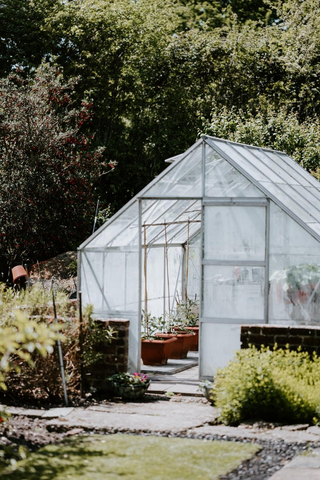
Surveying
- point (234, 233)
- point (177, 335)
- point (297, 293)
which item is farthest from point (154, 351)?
point (297, 293)

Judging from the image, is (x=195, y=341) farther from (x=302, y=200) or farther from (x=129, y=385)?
(x=129, y=385)

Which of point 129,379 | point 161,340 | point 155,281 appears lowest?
point 129,379

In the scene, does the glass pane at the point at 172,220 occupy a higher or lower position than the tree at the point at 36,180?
lower

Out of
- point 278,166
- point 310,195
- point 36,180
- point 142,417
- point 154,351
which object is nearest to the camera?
point 142,417

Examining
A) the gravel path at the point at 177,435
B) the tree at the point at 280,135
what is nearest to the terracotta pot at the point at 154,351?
the gravel path at the point at 177,435

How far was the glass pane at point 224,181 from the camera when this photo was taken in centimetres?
856

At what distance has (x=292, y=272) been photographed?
8.07 metres

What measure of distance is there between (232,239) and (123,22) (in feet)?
45.3

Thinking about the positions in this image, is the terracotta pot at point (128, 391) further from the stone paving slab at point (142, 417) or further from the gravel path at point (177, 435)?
the gravel path at point (177, 435)

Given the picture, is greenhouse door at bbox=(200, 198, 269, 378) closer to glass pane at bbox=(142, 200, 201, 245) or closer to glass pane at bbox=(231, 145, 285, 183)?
glass pane at bbox=(231, 145, 285, 183)

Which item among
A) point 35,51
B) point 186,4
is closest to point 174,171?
point 35,51

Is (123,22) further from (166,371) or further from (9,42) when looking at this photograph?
(166,371)

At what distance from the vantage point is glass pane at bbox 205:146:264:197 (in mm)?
8562

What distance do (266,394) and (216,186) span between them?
128 inches
